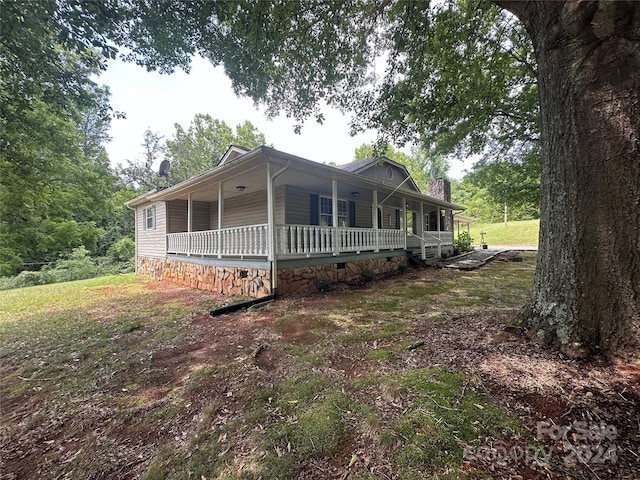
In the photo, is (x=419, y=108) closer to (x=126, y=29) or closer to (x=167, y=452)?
(x=126, y=29)

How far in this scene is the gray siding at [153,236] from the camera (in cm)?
1090

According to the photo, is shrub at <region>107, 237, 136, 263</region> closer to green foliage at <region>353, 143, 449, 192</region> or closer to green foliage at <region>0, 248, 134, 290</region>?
green foliage at <region>0, 248, 134, 290</region>

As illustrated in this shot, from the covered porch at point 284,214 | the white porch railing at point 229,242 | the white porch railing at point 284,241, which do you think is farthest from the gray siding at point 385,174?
the white porch railing at point 229,242

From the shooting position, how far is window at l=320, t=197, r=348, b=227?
33.5 feet

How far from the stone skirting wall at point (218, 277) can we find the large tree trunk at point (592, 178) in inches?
199

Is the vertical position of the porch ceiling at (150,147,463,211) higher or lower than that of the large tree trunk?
higher

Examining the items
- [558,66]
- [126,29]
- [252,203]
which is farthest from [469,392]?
[252,203]

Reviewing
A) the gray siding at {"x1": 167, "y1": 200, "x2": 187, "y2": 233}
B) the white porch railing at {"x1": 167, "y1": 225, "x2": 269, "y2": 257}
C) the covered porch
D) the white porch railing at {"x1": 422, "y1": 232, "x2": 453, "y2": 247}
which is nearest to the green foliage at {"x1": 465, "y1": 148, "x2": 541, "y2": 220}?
the covered porch

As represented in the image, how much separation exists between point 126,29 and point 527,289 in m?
9.71

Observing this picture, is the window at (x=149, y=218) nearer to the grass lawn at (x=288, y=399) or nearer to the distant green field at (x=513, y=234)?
the grass lawn at (x=288, y=399)

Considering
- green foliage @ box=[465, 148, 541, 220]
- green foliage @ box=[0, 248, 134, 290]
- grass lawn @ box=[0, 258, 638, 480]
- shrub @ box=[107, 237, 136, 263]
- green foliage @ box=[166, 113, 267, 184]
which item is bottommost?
grass lawn @ box=[0, 258, 638, 480]

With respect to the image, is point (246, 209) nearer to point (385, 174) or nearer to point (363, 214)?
point (363, 214)

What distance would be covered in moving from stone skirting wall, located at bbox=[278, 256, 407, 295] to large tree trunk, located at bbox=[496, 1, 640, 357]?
4705 millimetres

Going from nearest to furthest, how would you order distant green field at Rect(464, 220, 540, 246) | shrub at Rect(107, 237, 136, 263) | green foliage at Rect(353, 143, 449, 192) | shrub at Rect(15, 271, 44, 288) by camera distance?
shrub at Rect(15, 271, 44, 288) → shrub at Rect(107, 237, 136, 263) → distant green field at Rect(464, 220, 540, 246) → green foliage at Rect(353, 143, 449, 192)
